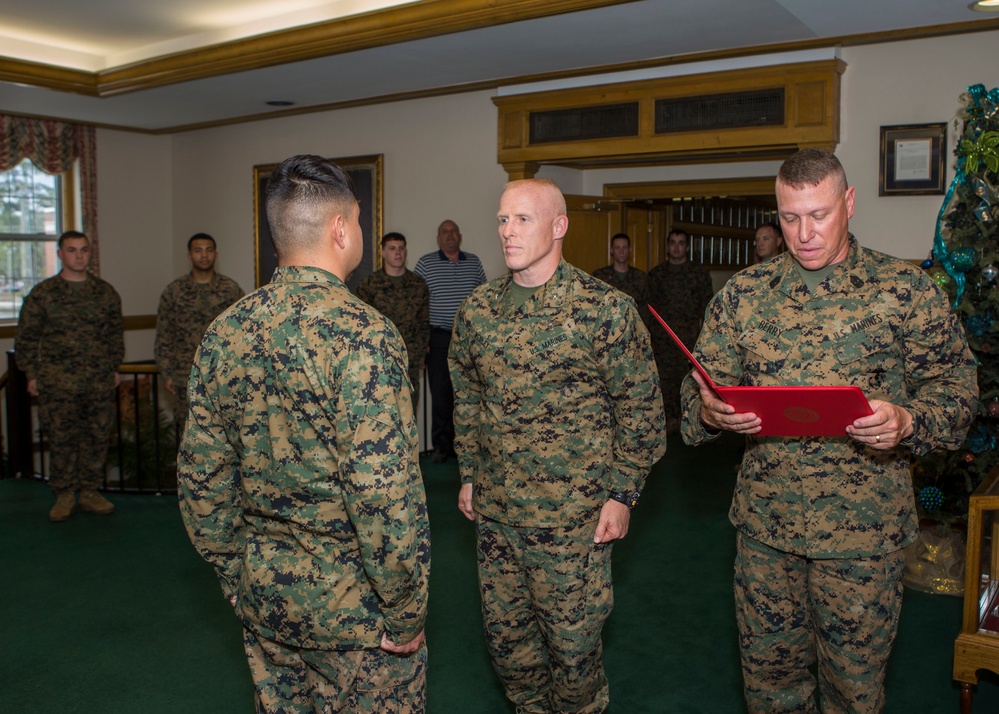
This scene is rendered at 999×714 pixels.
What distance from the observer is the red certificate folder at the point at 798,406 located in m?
1.71

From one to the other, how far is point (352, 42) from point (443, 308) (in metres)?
2.19

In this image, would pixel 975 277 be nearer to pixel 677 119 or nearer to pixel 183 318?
pixel 677 119

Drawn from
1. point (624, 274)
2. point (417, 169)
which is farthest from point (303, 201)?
point (417, 169)

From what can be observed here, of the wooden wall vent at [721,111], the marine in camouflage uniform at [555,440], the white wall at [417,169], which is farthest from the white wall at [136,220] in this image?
the marine in camouflage uniform at [555,440]

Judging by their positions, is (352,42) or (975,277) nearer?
(975,277)

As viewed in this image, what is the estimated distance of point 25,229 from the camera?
28.5ft

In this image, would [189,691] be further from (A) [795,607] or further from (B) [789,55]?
(B) [789,55]

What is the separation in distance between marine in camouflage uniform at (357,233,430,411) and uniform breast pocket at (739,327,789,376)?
4467mm

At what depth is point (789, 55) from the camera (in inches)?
219

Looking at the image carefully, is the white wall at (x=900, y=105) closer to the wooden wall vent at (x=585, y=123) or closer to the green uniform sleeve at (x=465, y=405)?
the wooden wall vent at (x=585, y=123)

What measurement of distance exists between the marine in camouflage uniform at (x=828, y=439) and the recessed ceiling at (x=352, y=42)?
284cm

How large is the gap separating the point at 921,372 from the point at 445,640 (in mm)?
2213

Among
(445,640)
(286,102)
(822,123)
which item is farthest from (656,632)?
(286,102)

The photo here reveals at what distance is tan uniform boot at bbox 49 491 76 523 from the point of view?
207 inches
